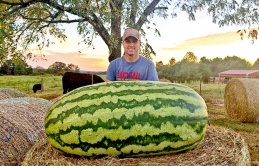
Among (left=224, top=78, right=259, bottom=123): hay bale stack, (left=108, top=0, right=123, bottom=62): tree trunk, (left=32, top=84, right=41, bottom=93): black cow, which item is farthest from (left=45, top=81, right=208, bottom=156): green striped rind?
(left=32, top=84, right=41, bottom=93): black cow

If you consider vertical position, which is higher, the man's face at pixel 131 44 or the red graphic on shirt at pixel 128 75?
the man's face at pixel 131 44

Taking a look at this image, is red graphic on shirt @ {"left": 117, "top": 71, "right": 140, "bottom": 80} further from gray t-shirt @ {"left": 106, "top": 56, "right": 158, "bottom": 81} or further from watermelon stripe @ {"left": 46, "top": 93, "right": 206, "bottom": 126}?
watermelon stripe @ {"left": 46, "top": 93, "right": 206, "bottom": 126}

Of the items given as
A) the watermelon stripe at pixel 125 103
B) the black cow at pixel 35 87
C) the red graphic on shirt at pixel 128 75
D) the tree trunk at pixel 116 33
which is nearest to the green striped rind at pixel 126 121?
the watermelon stripe at pixel 125 103

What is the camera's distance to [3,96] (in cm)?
836

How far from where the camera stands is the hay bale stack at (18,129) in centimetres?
389

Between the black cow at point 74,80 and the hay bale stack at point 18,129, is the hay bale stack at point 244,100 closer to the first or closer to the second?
the black cow at point 74,80

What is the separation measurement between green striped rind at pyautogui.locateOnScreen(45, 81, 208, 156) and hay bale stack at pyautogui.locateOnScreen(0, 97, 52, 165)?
4.65 feet

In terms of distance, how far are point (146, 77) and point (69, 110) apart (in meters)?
1.55

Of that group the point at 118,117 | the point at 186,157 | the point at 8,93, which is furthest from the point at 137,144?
the point at 8,93

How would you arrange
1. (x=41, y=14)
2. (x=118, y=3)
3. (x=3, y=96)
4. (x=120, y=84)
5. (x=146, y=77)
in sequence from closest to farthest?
(x=120, y=84), (x=146, y=77), (x=3, y=96), (x=118, y=3), (x=41, y=14)

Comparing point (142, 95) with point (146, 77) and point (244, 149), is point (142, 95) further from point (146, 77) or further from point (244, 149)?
point (146, 77)

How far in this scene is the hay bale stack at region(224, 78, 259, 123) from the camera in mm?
11070

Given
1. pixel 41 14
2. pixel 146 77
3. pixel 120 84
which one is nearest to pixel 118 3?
pixel 41 14

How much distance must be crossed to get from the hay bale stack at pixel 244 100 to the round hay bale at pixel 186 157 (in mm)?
8503
